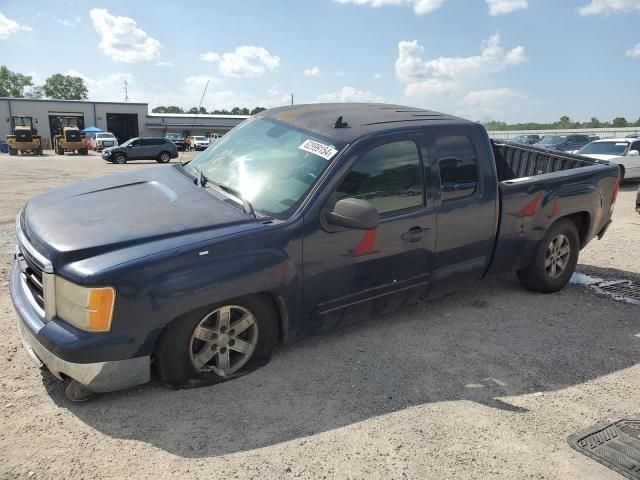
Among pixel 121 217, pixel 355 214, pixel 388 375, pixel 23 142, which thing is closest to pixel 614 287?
pixel 388 375

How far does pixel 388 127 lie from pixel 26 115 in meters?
67.8

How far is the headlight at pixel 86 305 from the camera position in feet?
8.82

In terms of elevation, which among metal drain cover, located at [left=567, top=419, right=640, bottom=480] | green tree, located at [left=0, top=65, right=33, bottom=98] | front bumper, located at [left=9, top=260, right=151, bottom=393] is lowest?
metal drain cover, located at [left=567, top=419, right=640, bottom=480]

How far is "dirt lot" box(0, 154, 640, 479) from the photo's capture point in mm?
2570

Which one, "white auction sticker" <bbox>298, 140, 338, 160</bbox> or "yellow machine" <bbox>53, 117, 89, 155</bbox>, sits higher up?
"white auction sticker" <bbox>298, 140, 338, 160</bbox>

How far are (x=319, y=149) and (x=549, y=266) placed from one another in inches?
116

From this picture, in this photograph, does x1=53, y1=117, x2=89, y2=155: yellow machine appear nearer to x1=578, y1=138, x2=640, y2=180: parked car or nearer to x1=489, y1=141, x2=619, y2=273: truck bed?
x1=578, y1=138, x2=640, y2=180: parked car

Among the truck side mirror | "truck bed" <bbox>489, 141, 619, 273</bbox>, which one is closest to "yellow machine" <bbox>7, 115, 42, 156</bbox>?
"truck bed" <bbox>489, 141, 619, 273</bbox>

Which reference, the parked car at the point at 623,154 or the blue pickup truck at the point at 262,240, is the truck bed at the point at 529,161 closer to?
the blue pickup truck at the point at 262,240

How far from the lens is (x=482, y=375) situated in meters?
3.55

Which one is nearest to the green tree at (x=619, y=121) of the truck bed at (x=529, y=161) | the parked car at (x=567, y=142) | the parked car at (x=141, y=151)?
the parked car at (x=567, y=142)

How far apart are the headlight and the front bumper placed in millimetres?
203

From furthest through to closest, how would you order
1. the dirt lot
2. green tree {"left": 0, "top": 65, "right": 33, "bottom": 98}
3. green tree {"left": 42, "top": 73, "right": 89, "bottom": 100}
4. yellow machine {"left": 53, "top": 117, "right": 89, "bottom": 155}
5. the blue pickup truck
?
green tree {"left": 42, "top": 73, "right": 89, "bottom": 100} < green tree {"left": 0, "top": 65, "right": 33, "bottom": 98} < yellow machine {"left": 53, "top": 117, "right": 89, "bottom": 155} < the blue pickup truck < the dirt lot

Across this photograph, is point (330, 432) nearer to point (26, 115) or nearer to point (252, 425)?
point (252, 425)
